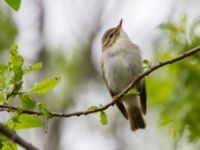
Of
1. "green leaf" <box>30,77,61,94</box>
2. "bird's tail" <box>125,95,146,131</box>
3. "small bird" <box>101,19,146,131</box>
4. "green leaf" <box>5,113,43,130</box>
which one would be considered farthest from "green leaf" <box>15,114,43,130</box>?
"bird's tail" <box>125,95,146,131</box>

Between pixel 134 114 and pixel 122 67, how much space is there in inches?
36.6

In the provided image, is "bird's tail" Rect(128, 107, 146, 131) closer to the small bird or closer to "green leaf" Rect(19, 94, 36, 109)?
the small bird

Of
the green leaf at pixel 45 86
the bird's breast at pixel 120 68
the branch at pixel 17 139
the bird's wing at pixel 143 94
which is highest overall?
the bird's breast at pixel 120 68

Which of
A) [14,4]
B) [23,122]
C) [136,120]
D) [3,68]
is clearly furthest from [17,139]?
[136,120]

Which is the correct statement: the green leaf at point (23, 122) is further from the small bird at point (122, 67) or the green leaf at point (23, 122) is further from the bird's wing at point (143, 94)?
the bird's wing at point (143, 94)

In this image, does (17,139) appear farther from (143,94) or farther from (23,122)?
(143,94)

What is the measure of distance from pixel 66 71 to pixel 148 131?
5.59ft

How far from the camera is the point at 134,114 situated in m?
5.91

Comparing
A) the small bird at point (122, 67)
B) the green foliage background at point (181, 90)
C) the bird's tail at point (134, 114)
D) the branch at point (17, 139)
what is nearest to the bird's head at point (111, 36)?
the small bird at point (122, 67)

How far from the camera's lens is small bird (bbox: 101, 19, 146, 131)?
16.8ft

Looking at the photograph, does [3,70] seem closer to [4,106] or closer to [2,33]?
[4,106]

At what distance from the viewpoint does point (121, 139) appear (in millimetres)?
7984

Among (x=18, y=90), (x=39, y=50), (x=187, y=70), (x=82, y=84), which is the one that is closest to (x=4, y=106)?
(x=18, y=90)

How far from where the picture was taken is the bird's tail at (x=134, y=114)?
573 centimetres
